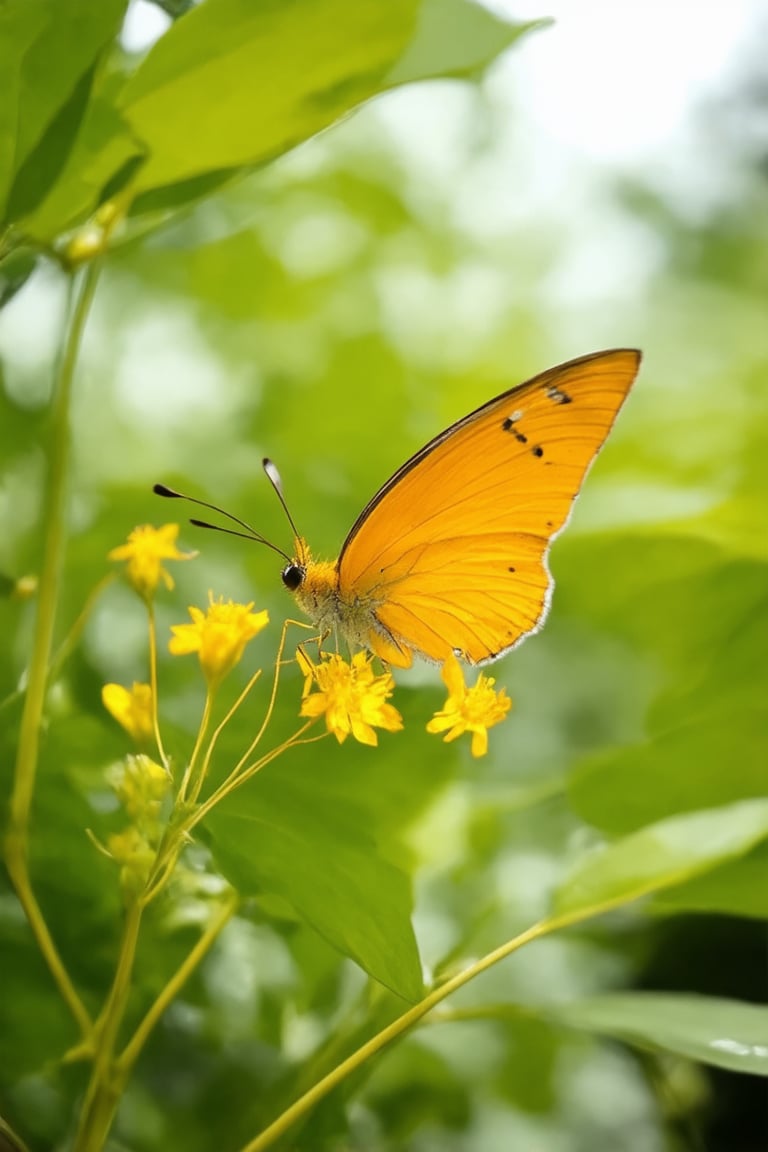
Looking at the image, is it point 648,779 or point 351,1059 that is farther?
point 648,779

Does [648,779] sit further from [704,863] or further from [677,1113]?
[677,1113]

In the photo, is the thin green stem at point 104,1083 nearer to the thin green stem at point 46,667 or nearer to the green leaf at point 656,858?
the thin green stem at point 46,667

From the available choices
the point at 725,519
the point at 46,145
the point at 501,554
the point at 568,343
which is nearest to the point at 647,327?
the point at 568,343

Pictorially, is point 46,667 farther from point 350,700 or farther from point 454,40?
point 454,40

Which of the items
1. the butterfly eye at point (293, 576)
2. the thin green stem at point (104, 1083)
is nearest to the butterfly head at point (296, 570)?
the butterfly eye at point (293, 576)

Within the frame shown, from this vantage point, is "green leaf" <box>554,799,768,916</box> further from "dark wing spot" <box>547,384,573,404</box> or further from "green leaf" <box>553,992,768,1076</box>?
"dark wing spot" <box>547,384,573,404</box>

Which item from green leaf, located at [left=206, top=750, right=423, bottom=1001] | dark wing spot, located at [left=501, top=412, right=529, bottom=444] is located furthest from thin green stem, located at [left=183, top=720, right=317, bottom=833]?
dark wing spot, located at [left=501, top=412, right=529, bottom=444]
